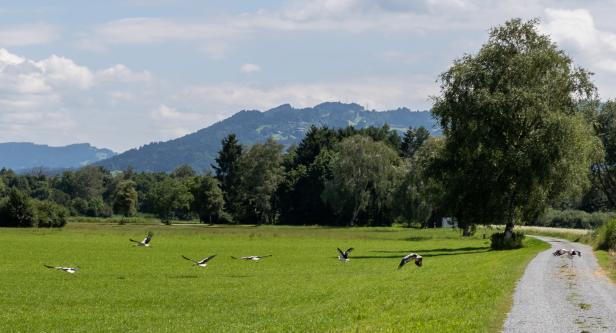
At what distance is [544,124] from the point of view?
65938 mm

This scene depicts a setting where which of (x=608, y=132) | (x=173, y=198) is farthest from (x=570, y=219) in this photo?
→ (x=173, y=198)

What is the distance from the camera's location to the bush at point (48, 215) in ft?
422

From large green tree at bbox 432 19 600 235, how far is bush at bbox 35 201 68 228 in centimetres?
8074

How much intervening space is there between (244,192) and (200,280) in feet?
445

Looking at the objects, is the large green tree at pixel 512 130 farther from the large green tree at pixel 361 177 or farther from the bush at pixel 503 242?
the large green tree at pixel 361 177

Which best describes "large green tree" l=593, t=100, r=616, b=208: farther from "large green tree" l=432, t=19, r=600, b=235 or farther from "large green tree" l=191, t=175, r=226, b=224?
"large green tree" l=191, t=175, r=226, b=224

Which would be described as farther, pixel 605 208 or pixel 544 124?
pixel 605 208

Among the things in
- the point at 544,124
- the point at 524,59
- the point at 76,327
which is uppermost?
the point at 524,59

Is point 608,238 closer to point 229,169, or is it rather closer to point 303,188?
point 303,188

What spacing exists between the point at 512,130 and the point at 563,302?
44.5m

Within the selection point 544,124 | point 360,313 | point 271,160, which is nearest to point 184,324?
point 360,313

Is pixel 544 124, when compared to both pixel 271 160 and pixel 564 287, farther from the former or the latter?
pixel 271 160

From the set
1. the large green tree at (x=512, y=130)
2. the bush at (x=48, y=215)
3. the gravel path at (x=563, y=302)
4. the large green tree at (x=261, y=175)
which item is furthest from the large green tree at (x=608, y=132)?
the bush at (x=48, y=215)

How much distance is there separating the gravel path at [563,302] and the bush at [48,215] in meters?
104
